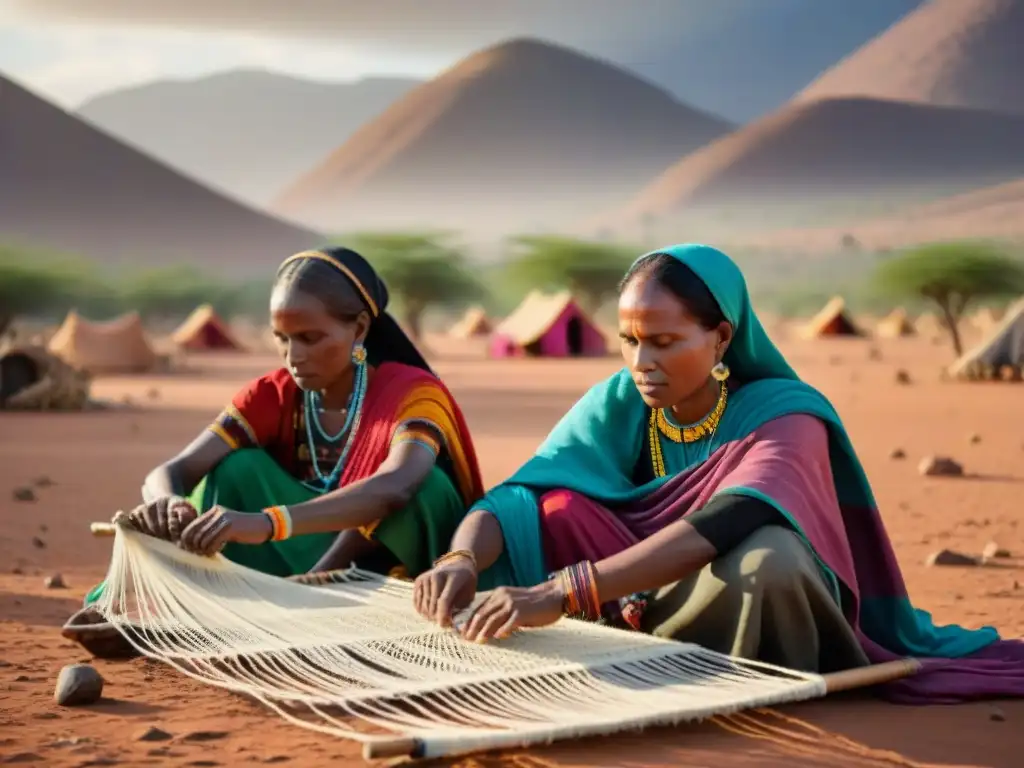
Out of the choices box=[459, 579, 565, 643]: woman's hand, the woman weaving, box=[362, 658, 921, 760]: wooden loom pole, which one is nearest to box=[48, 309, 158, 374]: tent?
the woman weaving

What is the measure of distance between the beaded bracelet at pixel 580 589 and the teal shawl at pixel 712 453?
0.51 meters

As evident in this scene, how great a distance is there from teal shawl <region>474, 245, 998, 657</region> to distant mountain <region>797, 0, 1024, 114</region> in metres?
133

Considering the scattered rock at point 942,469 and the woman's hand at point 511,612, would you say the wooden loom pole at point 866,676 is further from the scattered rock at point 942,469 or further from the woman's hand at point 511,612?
the scattered rock at point 942,469

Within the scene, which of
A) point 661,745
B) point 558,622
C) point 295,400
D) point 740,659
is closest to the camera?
point 661,745

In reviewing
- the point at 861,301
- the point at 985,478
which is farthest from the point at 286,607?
the point at 861,301

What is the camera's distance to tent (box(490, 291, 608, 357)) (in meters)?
31.2

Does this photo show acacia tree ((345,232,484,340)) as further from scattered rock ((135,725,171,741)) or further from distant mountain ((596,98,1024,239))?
distant mountain ((596,98,1024,239))

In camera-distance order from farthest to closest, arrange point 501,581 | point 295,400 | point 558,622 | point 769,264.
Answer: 1. point 769,264
2. point 295,400
3. point 501,581
4. point 558,622

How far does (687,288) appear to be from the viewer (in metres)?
4.14

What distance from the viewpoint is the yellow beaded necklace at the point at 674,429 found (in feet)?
14.4

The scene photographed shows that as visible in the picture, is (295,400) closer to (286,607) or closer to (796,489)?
(286,607)

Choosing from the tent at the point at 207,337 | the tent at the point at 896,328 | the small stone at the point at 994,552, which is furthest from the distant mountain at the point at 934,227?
the small stone at the point at 994,552

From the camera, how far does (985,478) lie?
9922 millimetres

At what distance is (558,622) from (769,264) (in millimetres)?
92278
